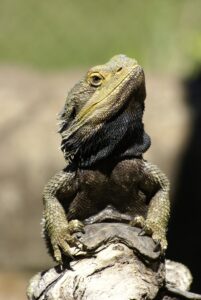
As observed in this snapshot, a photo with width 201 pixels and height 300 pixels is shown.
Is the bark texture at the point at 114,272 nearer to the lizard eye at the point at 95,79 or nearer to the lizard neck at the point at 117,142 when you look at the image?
the lizard neck at the point at 117,142

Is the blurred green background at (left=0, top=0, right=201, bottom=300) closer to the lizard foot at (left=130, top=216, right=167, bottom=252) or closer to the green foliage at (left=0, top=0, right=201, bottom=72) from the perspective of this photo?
the green foliage at (left=0, top=0, right=201, bottom=72)

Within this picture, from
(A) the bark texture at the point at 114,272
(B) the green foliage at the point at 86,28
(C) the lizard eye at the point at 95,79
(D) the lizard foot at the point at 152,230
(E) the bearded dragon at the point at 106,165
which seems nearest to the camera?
(A) the bark texture at the point at 114,272

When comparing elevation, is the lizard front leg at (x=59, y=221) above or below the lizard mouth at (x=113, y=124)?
below

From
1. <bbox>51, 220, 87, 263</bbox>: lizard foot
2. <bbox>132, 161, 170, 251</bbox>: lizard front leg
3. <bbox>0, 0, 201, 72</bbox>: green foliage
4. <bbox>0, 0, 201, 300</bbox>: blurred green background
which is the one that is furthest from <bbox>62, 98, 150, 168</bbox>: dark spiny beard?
<bbox>0, 0, 201, 72</bbox>: green foliage

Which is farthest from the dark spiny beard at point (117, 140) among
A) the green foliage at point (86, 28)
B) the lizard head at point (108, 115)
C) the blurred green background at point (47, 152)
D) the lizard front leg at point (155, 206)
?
the green foliage at point (86, 28)

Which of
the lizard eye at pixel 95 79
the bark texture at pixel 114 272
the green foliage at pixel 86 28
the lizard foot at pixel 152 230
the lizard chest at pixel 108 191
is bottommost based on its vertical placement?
the bark texture at pixel 114 272

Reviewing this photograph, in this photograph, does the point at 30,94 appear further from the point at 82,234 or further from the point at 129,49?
the point at 82,234

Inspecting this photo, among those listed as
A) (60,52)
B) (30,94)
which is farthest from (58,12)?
(30,94)

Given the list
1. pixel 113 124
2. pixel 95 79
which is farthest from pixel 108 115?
pixel 95 79
